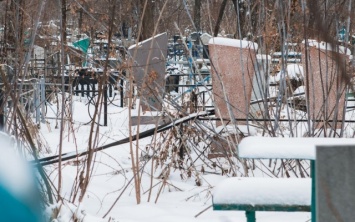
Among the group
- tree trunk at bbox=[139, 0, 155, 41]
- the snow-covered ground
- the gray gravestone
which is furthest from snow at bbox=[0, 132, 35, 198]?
tree trunk at bbox=[139, 0, 155, 41]

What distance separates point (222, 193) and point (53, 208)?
3.42 ft

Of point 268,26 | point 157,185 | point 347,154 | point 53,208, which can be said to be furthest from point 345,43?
point 347,154

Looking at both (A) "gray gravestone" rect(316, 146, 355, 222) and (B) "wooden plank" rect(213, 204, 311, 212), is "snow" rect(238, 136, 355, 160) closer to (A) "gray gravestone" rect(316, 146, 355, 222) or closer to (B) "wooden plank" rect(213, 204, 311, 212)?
(B) "wooden plank" rect(213, 204, 311, 212)

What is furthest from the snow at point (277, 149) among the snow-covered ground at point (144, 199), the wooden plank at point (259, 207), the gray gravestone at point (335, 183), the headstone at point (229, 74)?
the headstone at point (229, 74)

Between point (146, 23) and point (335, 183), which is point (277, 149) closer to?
point (335, 183)

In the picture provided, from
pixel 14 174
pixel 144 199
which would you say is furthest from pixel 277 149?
pixel 144 199

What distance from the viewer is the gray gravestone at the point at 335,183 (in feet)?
5.29

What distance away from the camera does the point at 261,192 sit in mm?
3311

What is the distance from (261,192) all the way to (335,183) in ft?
5.47

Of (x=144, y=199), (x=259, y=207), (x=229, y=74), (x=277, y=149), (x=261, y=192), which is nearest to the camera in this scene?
(x=277, y=149)

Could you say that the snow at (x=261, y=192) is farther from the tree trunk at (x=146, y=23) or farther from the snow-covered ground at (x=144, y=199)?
the tree trunk at (x=146, y=23)

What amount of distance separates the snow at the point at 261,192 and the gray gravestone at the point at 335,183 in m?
1.44

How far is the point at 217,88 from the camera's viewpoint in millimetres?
7125

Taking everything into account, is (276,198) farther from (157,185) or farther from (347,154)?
(157,185)
